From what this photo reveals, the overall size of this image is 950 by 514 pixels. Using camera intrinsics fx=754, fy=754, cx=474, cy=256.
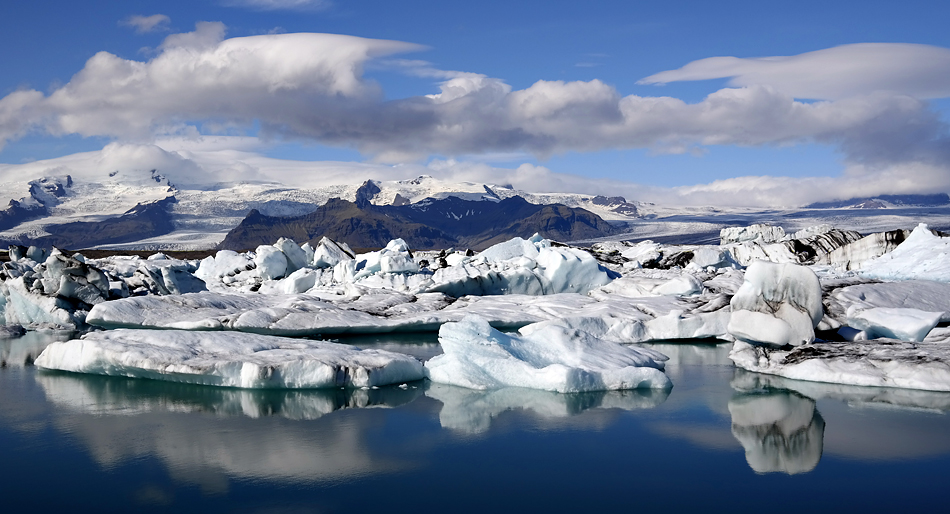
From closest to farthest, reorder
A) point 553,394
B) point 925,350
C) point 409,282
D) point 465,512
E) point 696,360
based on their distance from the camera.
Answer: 1. point 465,512
2. point 553,394
3. point 925,350
4. point 696,360
5. point 409,282

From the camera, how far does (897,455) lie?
826 cm

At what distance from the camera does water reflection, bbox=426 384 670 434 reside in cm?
1005

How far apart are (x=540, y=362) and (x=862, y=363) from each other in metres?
5.00

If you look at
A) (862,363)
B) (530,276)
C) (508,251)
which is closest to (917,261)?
(530,276)

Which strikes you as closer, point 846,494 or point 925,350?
point 846,494

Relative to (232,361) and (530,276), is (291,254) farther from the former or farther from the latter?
(232,361)

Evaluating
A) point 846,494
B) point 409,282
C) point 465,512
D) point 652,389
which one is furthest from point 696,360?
point 409,282

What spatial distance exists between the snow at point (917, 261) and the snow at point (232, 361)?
16.7 metres

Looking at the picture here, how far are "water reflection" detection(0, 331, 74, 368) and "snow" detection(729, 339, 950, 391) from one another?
549 inches

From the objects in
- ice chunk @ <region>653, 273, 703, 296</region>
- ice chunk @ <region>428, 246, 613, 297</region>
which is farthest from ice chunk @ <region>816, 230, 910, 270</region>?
ice chunk @ <region>428, 246, 613, 297</region>

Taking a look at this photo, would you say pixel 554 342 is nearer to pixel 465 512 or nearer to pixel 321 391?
pixel 321 391

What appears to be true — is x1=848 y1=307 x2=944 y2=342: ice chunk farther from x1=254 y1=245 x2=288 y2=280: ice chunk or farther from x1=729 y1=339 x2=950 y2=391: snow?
x1=254 y1=245 x2=288 y2=280: ice chunk

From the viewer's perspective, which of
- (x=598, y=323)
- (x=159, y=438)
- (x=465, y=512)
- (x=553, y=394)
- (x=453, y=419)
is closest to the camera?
(x=465, y=512)

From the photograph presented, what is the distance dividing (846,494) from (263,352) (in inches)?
337
